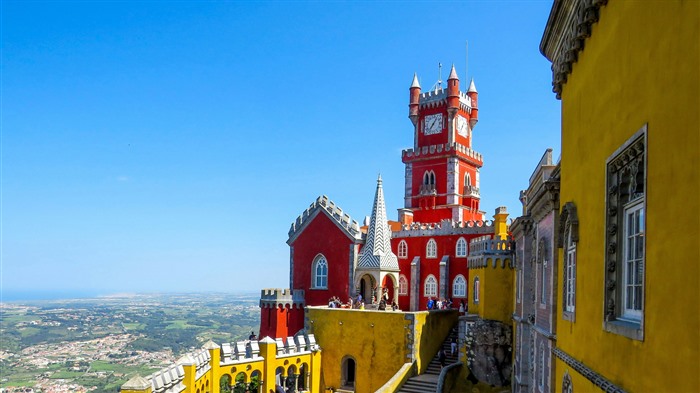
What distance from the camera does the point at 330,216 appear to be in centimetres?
3572

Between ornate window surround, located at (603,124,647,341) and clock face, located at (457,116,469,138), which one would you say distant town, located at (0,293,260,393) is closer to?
clock face, located at (457,116,469,138)

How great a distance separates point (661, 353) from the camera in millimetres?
5234

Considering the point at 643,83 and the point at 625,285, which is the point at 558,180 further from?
the point at 643,83

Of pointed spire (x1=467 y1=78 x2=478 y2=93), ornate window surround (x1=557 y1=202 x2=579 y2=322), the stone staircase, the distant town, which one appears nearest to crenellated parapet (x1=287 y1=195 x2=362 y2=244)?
the stone staircase

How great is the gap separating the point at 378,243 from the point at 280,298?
6210 millimetres

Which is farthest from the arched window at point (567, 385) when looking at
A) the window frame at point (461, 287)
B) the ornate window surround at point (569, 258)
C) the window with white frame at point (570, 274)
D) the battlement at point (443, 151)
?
the battlement at point (443, 151)

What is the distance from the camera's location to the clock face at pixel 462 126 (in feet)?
140

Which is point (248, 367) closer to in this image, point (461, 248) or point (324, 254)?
point (324, 254)

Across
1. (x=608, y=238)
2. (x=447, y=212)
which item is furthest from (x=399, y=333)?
(x=608, y=238)

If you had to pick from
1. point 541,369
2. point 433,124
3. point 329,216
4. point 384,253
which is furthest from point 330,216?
point 541,369

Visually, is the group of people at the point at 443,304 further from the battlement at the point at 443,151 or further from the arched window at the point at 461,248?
the battlement at the point at 443,151

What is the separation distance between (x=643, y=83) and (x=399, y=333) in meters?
23.5

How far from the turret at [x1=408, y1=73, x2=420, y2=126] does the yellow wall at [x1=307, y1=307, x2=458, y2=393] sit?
17460mm

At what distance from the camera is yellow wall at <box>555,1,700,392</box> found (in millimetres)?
4680
